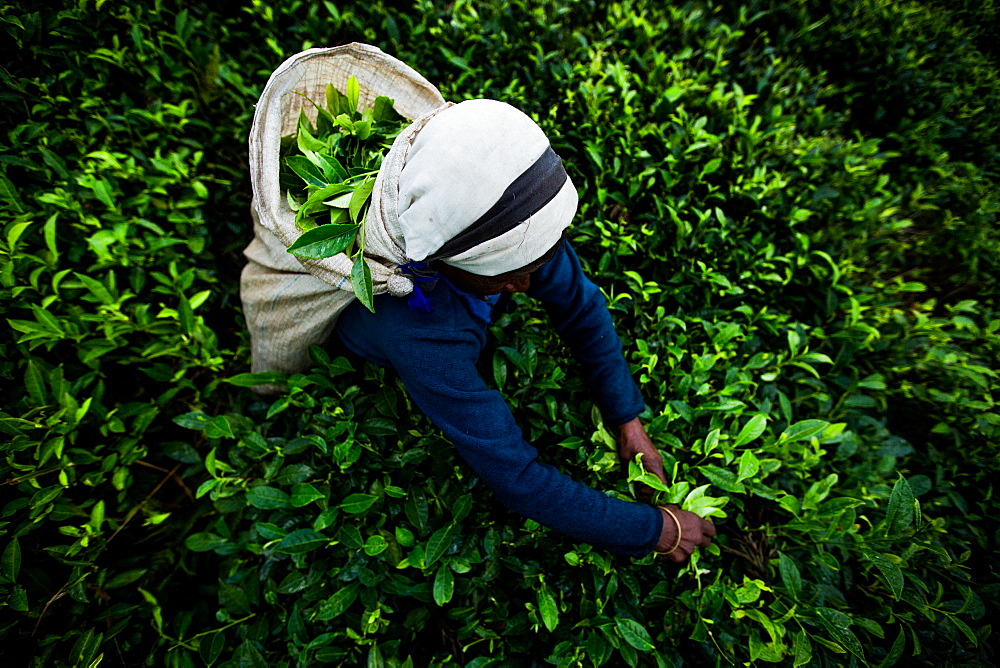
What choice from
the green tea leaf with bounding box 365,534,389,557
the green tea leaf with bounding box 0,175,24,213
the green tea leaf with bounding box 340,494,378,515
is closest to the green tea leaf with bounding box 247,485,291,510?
the green tea leaf with bounding box 340,494,378,515

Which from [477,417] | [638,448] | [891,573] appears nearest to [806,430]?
[891,573]

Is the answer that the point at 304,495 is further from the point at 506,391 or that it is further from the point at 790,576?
the point at 790,576

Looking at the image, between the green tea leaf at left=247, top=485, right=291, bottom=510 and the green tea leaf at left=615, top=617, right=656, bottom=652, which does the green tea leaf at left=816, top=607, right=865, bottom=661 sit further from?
the green tea leaf at left=247, top=485, right=291, bottom=510

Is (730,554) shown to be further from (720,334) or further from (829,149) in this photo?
(829,149)

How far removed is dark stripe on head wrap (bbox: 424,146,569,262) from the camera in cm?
106

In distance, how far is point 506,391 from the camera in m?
1.65

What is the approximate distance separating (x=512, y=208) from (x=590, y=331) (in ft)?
2.42

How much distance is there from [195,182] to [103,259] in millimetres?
500

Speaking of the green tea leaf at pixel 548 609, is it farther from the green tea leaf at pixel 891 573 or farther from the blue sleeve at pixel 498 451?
the green tea leaf at pixel 891 573

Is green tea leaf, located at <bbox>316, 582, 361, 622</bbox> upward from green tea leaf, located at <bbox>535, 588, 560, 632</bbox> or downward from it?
downward

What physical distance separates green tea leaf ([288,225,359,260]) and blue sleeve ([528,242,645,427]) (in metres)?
0.73

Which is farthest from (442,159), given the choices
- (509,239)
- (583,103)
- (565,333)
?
(583,103)

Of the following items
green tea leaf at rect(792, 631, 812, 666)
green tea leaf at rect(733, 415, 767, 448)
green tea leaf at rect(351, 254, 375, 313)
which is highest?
green tea leaf at rect(351, 254, 375, 313)

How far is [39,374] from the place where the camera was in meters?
1.48
